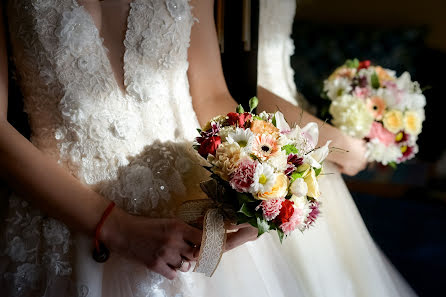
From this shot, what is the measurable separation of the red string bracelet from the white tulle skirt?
0.03 meters

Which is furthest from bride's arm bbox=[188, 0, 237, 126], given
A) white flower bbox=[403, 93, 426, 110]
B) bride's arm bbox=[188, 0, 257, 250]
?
white flower bbox=[403, 93, 426, 110]

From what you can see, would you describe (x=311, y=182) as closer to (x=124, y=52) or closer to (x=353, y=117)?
(x=124, y=52)

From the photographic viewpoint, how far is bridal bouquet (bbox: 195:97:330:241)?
635mm

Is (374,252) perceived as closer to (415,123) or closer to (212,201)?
(415,123)

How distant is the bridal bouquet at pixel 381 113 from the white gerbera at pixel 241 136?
658 mm

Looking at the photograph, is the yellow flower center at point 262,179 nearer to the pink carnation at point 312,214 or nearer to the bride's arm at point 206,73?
the pink carnation at point 312,214

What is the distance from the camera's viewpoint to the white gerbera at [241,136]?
2.22 feet

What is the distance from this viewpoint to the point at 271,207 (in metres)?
0.64

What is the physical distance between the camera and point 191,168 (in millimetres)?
837

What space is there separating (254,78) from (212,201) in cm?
57

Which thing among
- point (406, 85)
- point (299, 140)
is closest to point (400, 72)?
point (406, 85)

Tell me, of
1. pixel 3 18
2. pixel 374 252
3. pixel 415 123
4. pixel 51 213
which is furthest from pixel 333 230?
pixel 3 18

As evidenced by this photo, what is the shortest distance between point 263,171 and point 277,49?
2.77 ft

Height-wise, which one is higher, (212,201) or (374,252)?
(212,201)
